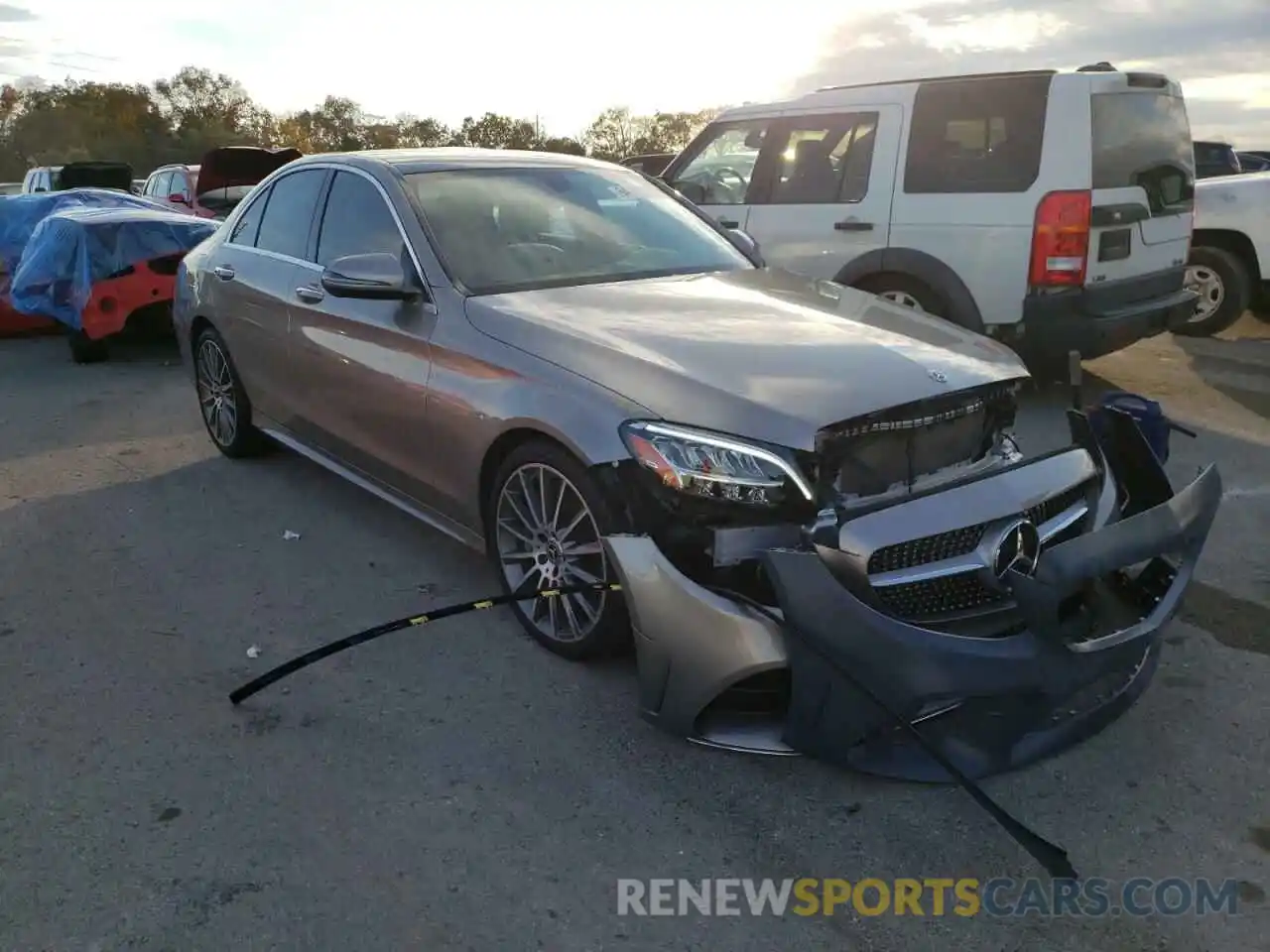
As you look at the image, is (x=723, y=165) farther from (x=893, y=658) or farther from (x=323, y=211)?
(x=893, y=658)

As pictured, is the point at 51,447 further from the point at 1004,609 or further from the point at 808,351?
the point at 1004,609

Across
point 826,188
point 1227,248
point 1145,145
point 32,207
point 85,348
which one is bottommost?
point 85,348

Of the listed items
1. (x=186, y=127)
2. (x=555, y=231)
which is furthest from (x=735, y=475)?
(x=186, y=127)

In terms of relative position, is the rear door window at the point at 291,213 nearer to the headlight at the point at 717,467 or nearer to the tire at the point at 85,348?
the headlight at the point at 717,467

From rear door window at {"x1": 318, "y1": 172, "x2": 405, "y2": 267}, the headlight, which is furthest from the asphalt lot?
rear door window at {"x1": 318, "y1": 172, "x2": 405, "y2": 267}

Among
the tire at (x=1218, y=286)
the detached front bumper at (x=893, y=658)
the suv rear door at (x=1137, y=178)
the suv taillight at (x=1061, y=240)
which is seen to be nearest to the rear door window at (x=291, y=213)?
the detached front bumper at (x=893, y=658)

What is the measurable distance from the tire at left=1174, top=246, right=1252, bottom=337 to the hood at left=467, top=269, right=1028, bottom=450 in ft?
21.9

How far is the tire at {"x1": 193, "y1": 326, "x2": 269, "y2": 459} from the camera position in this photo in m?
5.96

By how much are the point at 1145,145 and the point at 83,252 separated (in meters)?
8.53

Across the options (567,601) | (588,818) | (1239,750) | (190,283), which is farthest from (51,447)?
(1239,750)

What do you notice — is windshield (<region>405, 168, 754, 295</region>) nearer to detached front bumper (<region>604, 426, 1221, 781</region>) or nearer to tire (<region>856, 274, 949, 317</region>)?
detached front bumper (<region>604, 426, 1221, 781</region>)

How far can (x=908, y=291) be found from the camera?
22.9ft

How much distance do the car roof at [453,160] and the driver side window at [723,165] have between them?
8.47 ft

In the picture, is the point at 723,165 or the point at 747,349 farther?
the point at 723,165
